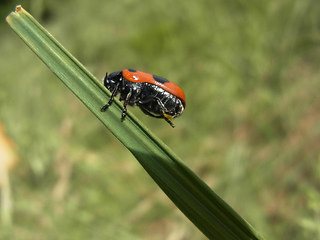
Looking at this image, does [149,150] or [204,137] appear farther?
[204,137]

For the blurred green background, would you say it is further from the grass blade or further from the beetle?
the grass blade

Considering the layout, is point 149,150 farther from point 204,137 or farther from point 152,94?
point 204,137

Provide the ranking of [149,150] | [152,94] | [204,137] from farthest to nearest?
1. [204,137]
2. [152,94]
3. [149,150]

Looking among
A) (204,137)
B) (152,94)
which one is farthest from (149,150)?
(204,137)

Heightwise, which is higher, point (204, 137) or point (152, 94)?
point (204, 137)

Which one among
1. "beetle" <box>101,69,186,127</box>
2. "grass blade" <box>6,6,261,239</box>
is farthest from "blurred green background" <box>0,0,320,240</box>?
"grass blade" <box>6,6,261,239</box>

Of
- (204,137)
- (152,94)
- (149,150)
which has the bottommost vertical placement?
(149,150)

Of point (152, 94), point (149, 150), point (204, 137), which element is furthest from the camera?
point (204, 137)

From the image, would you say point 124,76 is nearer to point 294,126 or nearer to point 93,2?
point 294,126
